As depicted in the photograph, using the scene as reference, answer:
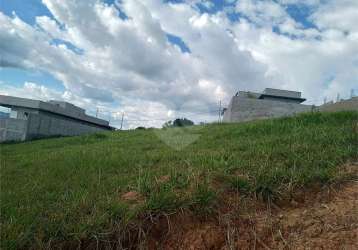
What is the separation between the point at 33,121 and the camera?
1923 cm

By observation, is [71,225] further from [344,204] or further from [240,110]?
[240,110]

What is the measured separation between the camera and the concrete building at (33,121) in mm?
18719

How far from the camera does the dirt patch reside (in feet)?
7.25

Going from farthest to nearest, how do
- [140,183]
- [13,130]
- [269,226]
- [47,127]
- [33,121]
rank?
[47,127] → [33,121] → [13,130] → [140,183] → [269,226]

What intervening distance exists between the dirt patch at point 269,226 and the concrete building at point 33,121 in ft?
60.4

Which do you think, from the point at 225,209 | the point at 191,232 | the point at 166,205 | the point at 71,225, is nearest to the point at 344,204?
the point at 225,209

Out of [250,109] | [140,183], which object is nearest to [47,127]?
[250,109]

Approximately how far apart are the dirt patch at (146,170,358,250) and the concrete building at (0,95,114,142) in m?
18.4

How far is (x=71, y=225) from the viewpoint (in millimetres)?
2482

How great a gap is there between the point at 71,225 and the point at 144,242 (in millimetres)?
586

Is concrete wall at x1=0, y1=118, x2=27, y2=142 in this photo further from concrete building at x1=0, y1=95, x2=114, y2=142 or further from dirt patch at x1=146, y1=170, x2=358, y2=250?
dirt patch at x1=146, y1=170, x2=358, y2=250

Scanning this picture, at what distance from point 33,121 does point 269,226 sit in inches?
760

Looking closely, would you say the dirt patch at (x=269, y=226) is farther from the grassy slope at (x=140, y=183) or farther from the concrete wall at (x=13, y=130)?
the concrete wall at (x=13, y=130)

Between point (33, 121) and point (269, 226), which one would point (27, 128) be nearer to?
point (33, 121)
